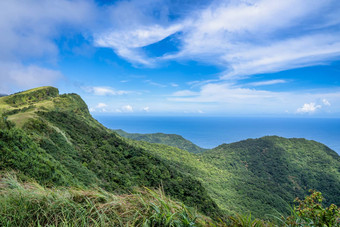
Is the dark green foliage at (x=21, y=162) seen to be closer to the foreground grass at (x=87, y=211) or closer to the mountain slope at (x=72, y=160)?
the mountain slope at (x=72, y=160)

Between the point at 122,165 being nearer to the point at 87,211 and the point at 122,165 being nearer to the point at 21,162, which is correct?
the point at 21,162

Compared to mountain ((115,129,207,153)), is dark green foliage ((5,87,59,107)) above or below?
above

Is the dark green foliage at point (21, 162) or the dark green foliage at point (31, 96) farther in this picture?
the dark green foliage at point (31, 96)

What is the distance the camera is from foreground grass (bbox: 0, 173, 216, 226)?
6.40 ft

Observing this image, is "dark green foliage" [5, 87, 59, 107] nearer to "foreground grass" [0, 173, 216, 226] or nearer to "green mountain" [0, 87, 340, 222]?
"green mountain" [0, 87, 340, 222]

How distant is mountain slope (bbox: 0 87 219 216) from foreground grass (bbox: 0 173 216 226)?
99 centimetres

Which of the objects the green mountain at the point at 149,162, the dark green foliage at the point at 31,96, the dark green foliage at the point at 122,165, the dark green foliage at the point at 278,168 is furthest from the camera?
the dark green foliage at the point at 278,168

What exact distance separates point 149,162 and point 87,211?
77.7 feet

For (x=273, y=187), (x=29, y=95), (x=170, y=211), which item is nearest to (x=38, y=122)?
(x=170, y=211)

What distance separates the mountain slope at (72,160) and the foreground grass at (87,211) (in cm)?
99

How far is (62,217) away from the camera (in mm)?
2104

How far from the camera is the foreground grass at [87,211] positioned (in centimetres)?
195

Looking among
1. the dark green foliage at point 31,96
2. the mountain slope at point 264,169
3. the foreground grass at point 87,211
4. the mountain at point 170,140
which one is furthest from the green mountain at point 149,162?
the mountain at point 170,140

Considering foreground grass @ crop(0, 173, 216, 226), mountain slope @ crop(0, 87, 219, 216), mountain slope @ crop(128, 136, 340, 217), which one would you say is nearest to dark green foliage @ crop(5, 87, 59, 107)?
mountain slope @ crop(0, 87, 219, 216)
